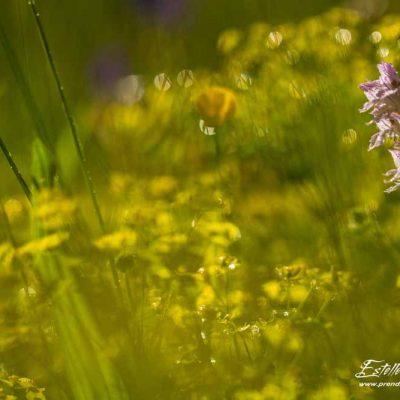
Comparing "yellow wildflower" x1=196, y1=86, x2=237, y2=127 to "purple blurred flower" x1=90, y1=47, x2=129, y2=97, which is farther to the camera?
"purple blurred flower" x1=90, y1=47, x2=129, y2=97

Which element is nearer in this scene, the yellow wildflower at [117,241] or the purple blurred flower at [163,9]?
the yellow wildflower at [117,241]

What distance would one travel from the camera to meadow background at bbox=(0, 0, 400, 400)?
2.41 feet

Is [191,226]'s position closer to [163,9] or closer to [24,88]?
[24,88]

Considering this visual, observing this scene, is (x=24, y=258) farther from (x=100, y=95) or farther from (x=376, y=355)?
(x=100, y=95)

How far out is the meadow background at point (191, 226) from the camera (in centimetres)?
73

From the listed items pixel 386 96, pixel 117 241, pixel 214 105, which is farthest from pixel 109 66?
pixel 386 96

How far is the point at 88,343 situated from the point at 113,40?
0.91 meters

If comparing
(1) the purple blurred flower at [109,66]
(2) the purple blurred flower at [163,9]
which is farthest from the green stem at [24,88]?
(1) the purple blurred flower at [109,66]

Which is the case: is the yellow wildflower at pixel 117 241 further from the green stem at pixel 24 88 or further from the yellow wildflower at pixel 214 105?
the yellow wildflower at pixel 214 105

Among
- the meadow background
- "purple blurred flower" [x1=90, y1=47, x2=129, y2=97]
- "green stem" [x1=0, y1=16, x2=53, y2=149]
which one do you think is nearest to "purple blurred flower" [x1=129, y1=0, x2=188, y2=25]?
the meadow background

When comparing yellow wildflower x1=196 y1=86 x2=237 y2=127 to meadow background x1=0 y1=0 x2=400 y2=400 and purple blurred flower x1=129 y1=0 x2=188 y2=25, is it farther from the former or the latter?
purple blurred flower x1=129 y1=0 x2=188 y2=25

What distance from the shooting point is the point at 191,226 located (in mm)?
918

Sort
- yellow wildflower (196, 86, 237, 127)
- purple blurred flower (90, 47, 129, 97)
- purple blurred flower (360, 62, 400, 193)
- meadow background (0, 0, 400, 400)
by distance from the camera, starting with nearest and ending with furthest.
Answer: purple blurred flower (360, 62, 400, 193) < meadow background (0, 0, 400, 400) < yellow wildflower (196, 86, 237, 127) < purple blurred flower (90, 47, 129, 97)

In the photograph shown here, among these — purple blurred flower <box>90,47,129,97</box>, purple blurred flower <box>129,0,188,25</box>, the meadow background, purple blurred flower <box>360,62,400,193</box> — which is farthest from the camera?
purple blurred flower <box>90,47,129,97</box>
